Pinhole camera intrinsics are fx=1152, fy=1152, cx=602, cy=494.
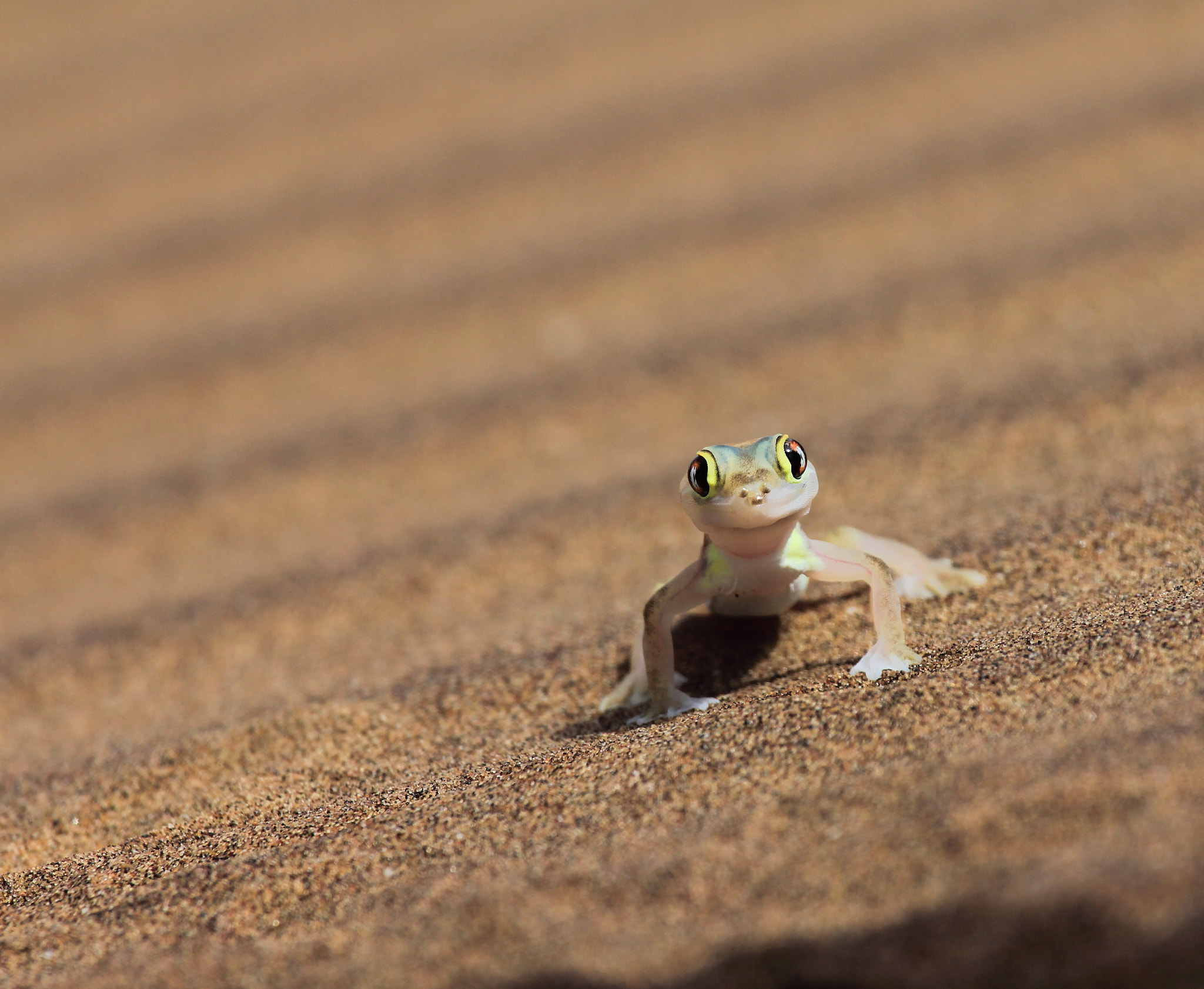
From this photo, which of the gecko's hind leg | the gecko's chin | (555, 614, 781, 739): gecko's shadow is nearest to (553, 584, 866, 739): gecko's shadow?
(555, 614, 781, 739): gecko's shadow

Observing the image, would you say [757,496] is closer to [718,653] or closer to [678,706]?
[678,706]

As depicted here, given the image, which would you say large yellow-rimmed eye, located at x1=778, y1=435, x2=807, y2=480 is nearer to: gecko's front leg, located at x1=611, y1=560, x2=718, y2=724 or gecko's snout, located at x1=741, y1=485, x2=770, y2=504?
gecko's snout, located at x1=741, y1=485, x2=770, y2=504

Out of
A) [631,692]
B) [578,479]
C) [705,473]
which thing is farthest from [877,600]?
[578,479]

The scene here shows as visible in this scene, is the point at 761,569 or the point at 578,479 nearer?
the point at 761,569

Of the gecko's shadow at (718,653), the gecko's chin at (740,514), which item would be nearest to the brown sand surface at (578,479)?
the gecko's shadow at (718,653)

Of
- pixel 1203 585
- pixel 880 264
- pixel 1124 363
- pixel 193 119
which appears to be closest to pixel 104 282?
pixel 193 119

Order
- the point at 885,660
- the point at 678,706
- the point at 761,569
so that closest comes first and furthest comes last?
1. the point at 885,660
2. the point at 678,706
3. the point at 761,569

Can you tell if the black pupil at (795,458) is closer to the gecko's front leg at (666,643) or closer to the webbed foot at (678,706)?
the gecko's front leg at (666,643)
